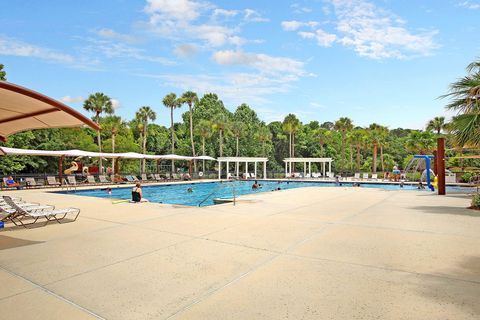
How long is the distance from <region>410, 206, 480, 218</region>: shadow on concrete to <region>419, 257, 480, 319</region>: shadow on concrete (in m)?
5.47

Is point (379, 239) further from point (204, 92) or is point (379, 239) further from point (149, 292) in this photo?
point (204, 92)

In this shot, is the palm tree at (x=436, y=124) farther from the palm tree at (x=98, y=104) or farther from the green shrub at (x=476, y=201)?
the palm tree at (x=98, y=104)

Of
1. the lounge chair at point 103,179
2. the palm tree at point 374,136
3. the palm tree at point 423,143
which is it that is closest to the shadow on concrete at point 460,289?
the lounge chair at point 103,179

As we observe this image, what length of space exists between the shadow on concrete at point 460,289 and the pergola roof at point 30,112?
605 cm

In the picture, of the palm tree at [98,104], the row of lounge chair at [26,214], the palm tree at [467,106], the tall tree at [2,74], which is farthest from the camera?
the palm tree at [98,104]

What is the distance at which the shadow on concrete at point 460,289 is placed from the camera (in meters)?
3.12

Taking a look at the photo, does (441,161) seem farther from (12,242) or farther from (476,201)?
(12,242)

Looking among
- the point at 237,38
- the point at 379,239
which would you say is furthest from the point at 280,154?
the point at 379,239

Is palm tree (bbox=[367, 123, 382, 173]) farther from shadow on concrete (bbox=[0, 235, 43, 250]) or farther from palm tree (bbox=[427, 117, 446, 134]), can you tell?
shadow on concrete (bbox=[0, 235, 43, 250])

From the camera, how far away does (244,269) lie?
4336 millimetres

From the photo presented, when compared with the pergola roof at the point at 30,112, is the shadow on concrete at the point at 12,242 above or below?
below

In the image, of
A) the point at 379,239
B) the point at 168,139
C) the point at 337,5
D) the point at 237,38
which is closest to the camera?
the point at 379,239

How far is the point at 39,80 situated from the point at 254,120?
3186 cm

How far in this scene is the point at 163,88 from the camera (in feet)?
132
